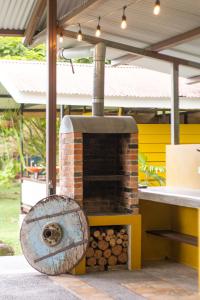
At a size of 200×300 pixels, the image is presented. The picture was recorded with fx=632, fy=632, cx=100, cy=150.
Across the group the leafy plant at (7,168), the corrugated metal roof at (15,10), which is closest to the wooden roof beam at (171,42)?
the corrugated metal roof at (15,10)

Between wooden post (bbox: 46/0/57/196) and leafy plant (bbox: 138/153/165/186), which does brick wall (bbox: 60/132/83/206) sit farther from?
leafy plant (bbox: 138/153/165/186)

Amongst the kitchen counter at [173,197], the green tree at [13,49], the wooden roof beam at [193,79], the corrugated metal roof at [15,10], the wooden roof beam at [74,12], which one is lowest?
the kitchen counter at [173,197]

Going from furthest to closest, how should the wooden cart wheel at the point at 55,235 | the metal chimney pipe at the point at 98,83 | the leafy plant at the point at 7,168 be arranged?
the leafy plant at the point at 7,168 < the metal chimney pipe at the point at 98,83 < the wooden cart wheel at the point at 55,235

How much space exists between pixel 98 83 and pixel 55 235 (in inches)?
84.6

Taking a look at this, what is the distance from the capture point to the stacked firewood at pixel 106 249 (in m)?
7.56

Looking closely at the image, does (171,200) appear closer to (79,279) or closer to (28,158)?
(79,279)

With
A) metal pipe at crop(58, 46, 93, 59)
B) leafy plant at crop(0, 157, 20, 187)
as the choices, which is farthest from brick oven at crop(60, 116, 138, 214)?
leafy plant at crop(0, 157, 20, 187)

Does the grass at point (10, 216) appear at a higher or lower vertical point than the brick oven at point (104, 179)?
lower

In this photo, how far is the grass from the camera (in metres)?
15.4

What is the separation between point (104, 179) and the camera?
7703 millimetres

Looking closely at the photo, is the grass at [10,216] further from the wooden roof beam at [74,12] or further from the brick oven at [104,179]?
Answer: the wooden roof beam at [74,12]

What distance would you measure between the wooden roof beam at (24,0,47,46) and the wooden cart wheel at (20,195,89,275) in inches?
120

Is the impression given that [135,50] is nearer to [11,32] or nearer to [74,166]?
[11,32]

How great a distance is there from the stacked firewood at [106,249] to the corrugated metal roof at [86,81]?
5.61 metres
